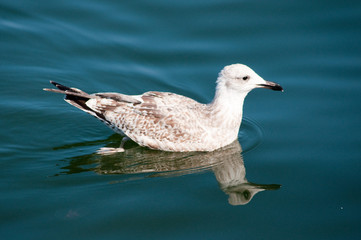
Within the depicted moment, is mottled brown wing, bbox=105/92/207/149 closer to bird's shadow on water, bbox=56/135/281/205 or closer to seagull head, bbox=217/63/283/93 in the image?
bird's shadow on water, bbox=56/135/281/205

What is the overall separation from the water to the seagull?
0.23m

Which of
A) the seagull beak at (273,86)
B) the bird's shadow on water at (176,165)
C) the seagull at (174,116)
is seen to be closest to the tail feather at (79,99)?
the seagull at (174,116)

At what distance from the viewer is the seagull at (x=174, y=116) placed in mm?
9812

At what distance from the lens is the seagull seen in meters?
9.81

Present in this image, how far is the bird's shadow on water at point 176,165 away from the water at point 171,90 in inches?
1.2

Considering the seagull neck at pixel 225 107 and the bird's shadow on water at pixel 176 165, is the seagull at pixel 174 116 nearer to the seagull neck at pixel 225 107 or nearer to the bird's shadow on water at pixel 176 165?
the seagull neck at pixel 225 107

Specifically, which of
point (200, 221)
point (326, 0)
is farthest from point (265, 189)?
point (326, 0)

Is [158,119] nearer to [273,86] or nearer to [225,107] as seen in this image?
[225,107]

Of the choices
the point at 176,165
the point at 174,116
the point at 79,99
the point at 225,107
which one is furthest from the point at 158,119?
the point at 79,99

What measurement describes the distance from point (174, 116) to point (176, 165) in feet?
3.14

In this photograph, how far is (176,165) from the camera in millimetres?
9406

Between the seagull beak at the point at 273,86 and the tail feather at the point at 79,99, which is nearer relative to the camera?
the seagull beak at the point at 273,86

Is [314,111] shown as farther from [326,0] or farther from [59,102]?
[59,102]

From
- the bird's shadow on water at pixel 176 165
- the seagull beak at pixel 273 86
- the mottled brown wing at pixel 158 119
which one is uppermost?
the seagull beak at pixel 273 86
